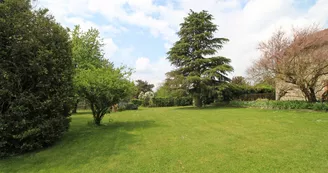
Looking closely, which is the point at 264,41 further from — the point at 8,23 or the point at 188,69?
the point at 8,23

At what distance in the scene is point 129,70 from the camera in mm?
10117

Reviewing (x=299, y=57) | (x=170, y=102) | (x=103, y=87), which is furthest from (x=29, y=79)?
(x=170, y=102)

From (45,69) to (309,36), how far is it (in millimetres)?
16146

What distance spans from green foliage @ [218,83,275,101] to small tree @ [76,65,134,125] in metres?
14.6

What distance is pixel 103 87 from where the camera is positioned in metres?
8.97

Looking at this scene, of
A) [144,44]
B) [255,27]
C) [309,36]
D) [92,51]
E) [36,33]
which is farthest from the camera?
[92,51]

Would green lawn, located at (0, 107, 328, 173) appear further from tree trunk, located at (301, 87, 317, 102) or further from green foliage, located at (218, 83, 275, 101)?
green foliage, located at (218, 83, 275, 101)

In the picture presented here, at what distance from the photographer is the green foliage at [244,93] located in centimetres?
2231

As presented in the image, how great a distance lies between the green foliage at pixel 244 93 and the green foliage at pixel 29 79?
59.9ft

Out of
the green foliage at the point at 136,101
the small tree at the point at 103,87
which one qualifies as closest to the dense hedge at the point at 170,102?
the green foliage at the point at 136,101

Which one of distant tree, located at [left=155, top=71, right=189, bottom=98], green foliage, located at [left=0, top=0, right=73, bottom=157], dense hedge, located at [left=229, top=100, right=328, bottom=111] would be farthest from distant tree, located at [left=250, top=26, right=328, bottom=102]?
green foliage, located at [left=0, top=0, right=73, bottom=157]

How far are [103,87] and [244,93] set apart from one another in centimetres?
2168

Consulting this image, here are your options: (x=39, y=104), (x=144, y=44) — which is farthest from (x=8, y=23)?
(x=144, y=44)

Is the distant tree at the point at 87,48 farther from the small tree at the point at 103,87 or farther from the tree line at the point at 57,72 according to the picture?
the small tree at the point at 103,87
